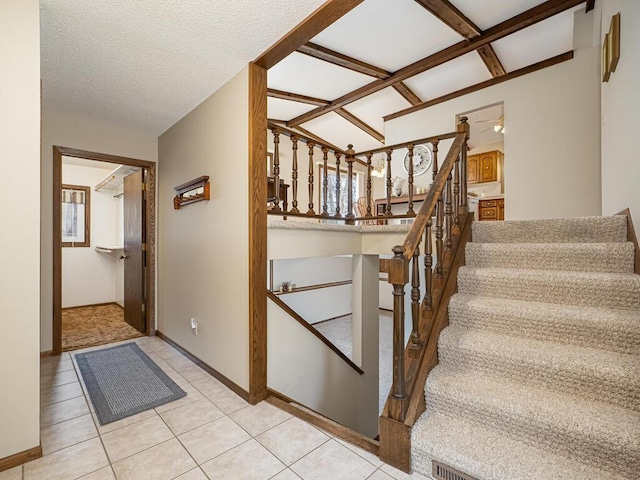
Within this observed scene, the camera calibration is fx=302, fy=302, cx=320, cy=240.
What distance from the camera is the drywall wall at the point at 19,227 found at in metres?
1.49

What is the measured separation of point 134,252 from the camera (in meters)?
3.96

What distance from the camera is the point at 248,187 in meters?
2.17

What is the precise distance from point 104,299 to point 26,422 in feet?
15.9

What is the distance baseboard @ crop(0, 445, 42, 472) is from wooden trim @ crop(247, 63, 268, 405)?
1.13m

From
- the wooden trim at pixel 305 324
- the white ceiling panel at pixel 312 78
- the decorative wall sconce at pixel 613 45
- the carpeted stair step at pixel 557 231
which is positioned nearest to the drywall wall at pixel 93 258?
the white ceiling panel at pixel 312 78

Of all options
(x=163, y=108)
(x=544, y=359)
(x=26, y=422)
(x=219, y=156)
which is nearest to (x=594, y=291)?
(x=544, y=359)

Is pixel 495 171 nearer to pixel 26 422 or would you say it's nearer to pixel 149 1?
pixel 149 1

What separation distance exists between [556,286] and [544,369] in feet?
1.82

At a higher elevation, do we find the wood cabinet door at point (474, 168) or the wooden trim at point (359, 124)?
the wooden trim at point (359, 124)

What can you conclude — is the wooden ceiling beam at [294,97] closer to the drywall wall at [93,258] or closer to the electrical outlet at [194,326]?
the electrical outlet at [194,326]

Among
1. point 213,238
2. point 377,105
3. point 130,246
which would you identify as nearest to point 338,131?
point 377,105

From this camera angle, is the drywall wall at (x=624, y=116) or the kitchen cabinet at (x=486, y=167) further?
the kitchen cabinet at (x=486, y=167)

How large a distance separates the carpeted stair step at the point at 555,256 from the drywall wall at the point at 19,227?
8.80ft

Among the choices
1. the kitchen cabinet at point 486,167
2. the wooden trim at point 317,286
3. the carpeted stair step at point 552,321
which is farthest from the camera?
the kitchen cabinet at point 486,167
